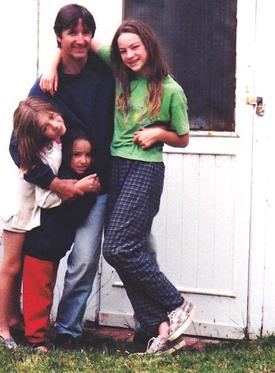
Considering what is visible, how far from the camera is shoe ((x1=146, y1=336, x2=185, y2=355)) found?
199 inches

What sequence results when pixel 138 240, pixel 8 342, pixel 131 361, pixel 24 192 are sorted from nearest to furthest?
Result: pixel 131 361 < pixel 138 240 < pixel 24 192 < pixel 8 342

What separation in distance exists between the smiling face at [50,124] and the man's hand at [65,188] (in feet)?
0.78

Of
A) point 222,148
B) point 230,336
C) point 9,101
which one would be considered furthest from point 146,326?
point 9,101

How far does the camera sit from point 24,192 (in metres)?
5.12

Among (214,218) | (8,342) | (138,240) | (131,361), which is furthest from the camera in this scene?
(214,218)

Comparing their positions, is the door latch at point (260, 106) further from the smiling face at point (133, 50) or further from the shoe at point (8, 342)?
the shoe at point (8, 342)

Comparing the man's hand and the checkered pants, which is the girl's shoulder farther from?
the man's hand

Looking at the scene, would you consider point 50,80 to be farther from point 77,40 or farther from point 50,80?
point 77,40

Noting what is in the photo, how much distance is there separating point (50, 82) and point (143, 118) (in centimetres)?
53

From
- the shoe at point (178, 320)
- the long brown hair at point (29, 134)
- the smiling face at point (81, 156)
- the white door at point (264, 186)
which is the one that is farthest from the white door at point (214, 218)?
the long brown hair at point (29, 134)

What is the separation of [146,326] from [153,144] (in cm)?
97

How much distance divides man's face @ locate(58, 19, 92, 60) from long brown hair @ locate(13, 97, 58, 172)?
31cm

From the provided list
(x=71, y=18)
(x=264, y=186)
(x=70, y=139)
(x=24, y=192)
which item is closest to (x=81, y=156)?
(x=70, y=139)

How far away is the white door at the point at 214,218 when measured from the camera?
5629 millimetres
